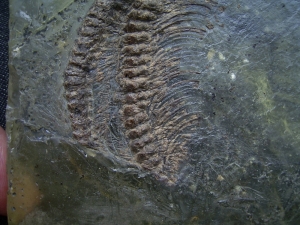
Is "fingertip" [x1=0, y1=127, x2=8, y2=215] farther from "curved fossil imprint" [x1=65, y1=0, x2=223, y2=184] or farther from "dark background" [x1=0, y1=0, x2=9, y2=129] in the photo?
"curved fossil imprint" [x1=65, y1=0, x2=223, y2=184]

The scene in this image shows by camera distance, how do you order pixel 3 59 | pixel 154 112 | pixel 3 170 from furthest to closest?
pixel 3 59
pixel 3 170
pixel 154 112

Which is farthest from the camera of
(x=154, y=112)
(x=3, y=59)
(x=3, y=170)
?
(x=3, y=59)

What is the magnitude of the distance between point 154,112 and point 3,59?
114cm

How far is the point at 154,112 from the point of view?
1456mm

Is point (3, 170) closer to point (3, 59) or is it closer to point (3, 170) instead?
point (3, 170)

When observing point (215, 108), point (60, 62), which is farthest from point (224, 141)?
point (60, 62)

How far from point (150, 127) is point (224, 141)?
10.8 inches

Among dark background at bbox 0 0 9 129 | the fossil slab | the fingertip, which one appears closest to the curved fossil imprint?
the fossil slab

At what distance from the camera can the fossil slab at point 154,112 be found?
1.40m

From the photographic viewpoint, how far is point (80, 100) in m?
1.52

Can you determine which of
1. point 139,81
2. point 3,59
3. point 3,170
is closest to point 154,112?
point 139,81

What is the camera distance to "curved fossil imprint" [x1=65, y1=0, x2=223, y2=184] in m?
1.44

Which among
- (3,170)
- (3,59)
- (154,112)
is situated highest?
(3,59)

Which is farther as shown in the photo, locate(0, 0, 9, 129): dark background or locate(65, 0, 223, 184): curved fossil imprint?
locate(0, 0, 9, 129): dark background
